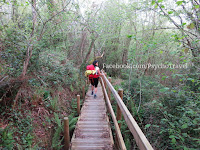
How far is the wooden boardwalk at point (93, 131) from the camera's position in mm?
3152

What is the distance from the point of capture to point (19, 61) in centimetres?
473

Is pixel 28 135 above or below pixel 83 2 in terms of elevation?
below

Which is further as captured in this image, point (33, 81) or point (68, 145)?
point (33, 81)

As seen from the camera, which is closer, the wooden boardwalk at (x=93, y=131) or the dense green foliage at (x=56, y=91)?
the wooden boardwalk at (x=93, y=131)

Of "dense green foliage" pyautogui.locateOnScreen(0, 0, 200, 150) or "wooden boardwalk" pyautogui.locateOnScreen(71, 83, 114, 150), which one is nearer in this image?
"wooden boardwalk" pyautogui.locateOnScreen(71, 83, 114, 150)

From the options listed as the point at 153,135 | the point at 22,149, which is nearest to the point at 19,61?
the point at 22,149

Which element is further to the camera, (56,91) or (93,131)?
(56,91)

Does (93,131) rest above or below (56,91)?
below

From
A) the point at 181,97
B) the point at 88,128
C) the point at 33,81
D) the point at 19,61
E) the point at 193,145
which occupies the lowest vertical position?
the point at 193,145

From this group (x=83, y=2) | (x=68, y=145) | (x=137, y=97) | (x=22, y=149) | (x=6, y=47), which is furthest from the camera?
(x=83, y=2)

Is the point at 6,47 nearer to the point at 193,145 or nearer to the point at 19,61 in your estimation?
the point at 19,61

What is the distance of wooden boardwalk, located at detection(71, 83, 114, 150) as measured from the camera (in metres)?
3.15

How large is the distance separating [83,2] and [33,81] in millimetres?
6959

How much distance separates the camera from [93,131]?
3734mm
